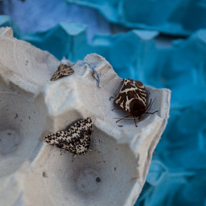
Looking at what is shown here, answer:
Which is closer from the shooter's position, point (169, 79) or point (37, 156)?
point (37, 156)

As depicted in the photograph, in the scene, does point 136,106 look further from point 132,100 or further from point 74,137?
point 74,137

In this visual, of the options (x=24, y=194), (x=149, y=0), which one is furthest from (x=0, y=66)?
(x=149, y=0)

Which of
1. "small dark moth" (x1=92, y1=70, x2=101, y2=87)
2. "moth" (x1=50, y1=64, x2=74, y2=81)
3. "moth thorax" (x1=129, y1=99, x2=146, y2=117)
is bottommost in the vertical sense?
"moth thorax" (x1=129, y1=99, x2=146, y2=117)

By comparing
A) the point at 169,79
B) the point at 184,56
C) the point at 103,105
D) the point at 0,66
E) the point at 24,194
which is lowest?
the point at 169,79

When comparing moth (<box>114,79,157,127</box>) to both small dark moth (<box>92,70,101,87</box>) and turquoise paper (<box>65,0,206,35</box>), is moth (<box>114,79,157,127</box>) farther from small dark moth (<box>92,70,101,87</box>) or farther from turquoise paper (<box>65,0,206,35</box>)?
turquoise paper (<box>65,0,206,35</box>)

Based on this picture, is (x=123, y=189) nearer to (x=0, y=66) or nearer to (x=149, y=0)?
(x=0, y=66)

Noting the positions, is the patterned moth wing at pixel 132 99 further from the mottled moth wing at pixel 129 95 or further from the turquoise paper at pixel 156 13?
the turquoise paper at pixel 156 13

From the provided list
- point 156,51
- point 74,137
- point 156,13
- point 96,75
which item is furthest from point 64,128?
point 156,13

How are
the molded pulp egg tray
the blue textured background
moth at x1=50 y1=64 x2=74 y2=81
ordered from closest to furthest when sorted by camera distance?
the molded pulp egg tray → moth at x1=50 y1=64 x2=74 y2=81 → the blue textured background

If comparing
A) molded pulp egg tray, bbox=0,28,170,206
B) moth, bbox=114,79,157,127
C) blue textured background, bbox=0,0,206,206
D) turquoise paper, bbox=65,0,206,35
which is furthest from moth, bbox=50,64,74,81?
turquoise paper, bbox=65,0,206,35
